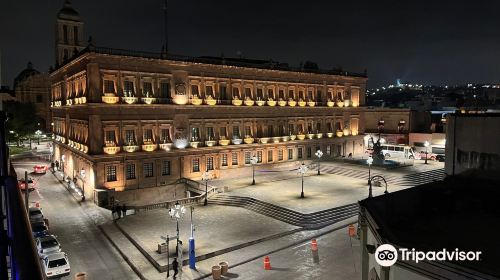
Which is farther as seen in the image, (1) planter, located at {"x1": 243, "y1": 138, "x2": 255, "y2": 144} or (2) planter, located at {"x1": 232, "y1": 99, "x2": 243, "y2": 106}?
(1) planter, located at {"x1": 243, "y1": 138, "x2": 255, "y2": 144}

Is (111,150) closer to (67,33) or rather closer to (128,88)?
(128,88)

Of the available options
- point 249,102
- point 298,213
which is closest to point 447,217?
point 298,213

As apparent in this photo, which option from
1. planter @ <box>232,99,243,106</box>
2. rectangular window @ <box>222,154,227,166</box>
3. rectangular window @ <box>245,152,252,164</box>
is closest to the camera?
rectangular window @ <box>222,154,227,166</box>

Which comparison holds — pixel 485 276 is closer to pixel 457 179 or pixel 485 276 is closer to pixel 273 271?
pixel 457 179

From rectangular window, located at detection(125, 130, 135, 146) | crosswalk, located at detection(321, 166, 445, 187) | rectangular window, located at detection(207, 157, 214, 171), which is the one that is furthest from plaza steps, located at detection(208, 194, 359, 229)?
rectangular window, located at detection(125, 130, 135, 146)

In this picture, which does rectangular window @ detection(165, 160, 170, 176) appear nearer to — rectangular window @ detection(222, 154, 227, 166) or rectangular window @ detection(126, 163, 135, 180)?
rectangular window @ detection(126, 163, 135, 180)

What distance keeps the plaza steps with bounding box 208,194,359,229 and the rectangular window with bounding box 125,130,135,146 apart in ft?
36.7

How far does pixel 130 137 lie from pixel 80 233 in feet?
39.9

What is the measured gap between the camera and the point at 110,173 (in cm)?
3609

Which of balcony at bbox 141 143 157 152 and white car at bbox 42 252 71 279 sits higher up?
balcony at bbox 141 143 157 152

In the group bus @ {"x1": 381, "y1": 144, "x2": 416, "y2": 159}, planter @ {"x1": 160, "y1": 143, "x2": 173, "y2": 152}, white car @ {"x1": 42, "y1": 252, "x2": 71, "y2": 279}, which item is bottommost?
white car @ {"x1": 42, "y1": 252, "x2": 71, "y2": 279}

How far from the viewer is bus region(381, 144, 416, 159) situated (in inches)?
2195

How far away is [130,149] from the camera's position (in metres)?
37.2

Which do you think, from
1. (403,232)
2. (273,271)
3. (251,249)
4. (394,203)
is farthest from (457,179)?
(251,249)
